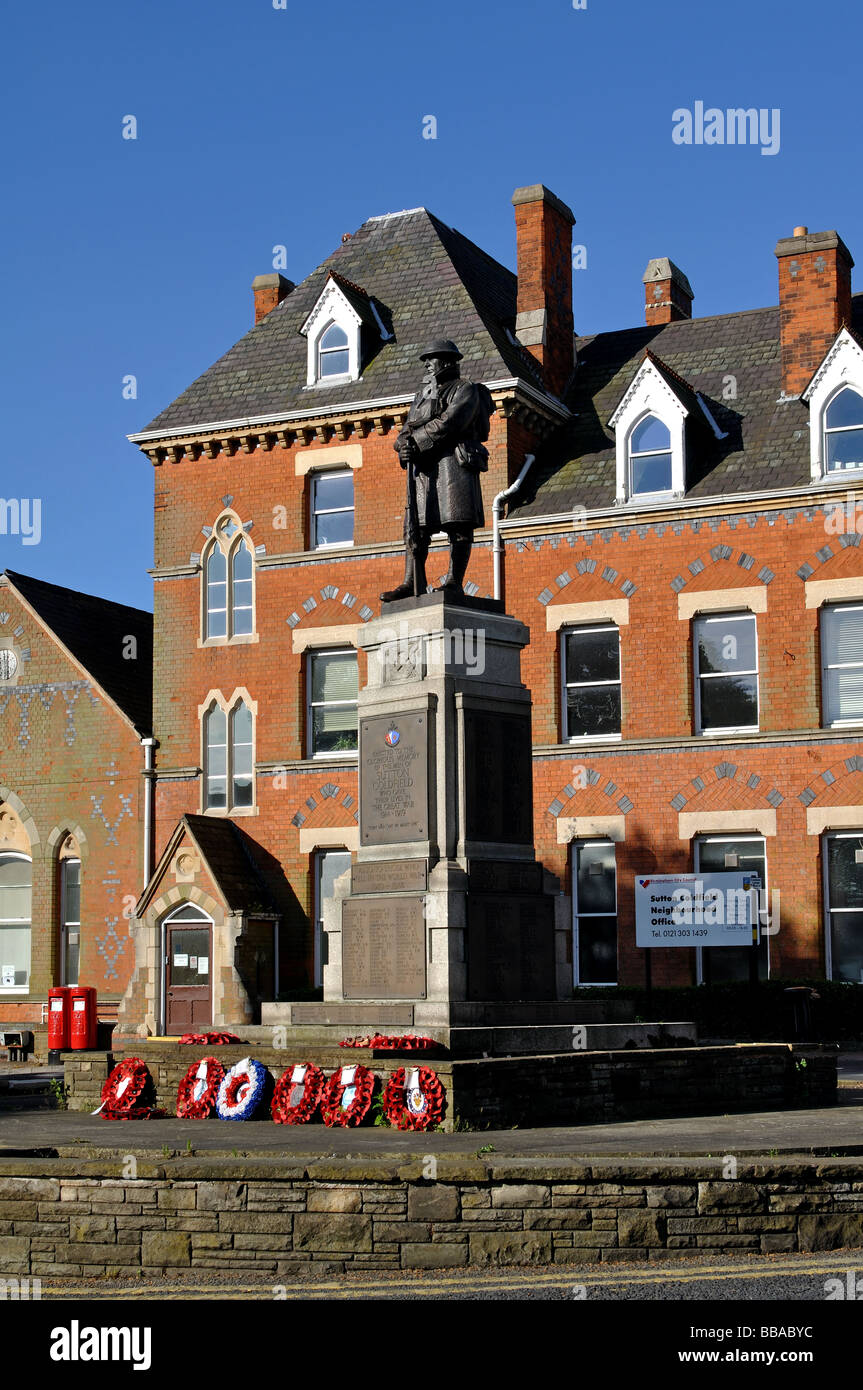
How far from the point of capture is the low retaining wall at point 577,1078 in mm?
13406

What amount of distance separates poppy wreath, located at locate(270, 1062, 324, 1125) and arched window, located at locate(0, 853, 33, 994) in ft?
74.1

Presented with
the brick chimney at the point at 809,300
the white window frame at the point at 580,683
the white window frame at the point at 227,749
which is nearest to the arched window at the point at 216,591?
the white window frame at the point at 227,749

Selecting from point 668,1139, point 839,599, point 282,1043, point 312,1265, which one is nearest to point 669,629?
point 839,599

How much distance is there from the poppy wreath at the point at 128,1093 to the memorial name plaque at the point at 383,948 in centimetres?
238

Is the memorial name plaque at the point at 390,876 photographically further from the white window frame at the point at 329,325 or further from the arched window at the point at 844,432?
the white window frame at the point at 329,325

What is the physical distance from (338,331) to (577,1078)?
23.0 meters

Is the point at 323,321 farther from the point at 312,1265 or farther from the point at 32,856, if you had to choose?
the point at 312,1265

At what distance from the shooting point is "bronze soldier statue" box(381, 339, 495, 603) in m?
17.2

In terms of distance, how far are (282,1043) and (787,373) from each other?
19.9m

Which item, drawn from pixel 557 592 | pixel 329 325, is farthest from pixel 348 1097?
pixel 329 325

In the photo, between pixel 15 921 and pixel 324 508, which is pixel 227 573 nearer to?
pixel 324 508

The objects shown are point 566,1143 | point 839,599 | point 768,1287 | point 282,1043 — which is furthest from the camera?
point 839,599

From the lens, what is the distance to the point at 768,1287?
895cm

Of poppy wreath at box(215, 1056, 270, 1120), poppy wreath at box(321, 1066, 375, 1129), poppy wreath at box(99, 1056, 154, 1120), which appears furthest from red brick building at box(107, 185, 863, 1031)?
poppy wreath at box(321, 1066, 375, 1129)
